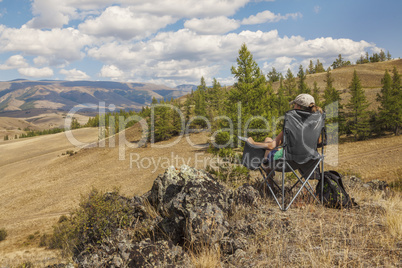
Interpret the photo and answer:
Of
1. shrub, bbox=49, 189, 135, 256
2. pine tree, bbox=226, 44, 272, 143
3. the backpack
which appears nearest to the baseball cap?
the backpack

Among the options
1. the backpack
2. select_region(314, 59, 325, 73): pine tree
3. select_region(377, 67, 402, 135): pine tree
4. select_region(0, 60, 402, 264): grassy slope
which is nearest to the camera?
the backpack

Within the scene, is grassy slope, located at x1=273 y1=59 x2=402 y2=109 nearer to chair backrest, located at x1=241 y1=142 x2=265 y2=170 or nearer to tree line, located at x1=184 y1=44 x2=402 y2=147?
tree line, located at x1=184 y1=44 x2=402 y2=147

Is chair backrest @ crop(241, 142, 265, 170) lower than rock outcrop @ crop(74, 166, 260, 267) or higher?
higher

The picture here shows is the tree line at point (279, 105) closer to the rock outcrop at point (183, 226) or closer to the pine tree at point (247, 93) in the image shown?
the pine tree at point (247, 93)

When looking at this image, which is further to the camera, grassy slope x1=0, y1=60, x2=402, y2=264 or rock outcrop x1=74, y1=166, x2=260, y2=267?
grassy slope x1=0, y1=60, x2=402, y2=264

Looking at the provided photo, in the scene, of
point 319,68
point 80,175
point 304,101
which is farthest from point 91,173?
point 319,68

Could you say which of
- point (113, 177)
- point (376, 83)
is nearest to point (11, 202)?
point (113, 177)

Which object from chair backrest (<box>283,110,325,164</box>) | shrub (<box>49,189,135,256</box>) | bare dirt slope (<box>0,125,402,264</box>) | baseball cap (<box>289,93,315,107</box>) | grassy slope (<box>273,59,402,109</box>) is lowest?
bare dirt slope (<box>0,125,402,264</box>)

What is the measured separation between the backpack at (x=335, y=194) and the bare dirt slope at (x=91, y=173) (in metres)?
16.1

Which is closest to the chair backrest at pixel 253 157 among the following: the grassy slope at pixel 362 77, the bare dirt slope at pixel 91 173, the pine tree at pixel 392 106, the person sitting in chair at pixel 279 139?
the person sitting in chair at pixel 279 139

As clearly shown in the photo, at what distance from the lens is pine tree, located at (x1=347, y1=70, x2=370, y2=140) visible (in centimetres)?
4025

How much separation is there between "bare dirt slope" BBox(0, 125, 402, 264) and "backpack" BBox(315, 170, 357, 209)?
633 inches

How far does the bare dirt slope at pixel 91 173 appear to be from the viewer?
74.0 ft

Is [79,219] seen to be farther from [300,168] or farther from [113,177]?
[113,177]
